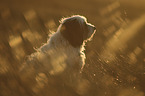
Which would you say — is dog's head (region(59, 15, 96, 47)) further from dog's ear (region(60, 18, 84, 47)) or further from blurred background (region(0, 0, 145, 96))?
blurred background (region(0, 0, 145, 96))

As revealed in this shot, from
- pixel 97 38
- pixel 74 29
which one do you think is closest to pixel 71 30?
pixel 74 29

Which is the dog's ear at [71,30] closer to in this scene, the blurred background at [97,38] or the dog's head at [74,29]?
the dog's head at [74,29]

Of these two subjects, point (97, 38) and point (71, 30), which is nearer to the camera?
point (71, 30)

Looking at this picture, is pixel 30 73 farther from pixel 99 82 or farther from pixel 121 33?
pixel 121 33

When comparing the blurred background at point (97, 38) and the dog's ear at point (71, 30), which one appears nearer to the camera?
the blurred background at point (97, 38)

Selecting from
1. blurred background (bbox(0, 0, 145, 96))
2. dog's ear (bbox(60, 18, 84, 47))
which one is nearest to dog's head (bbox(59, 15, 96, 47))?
dog's ear (bbox(60, 18, 84, 47))

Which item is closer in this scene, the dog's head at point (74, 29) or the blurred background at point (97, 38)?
the blurred background at point (97, 38)

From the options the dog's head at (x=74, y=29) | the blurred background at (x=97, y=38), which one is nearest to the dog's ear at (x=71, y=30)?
the dog's head at (x=74, y=29)

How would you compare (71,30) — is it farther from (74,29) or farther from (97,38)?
(97,38)
